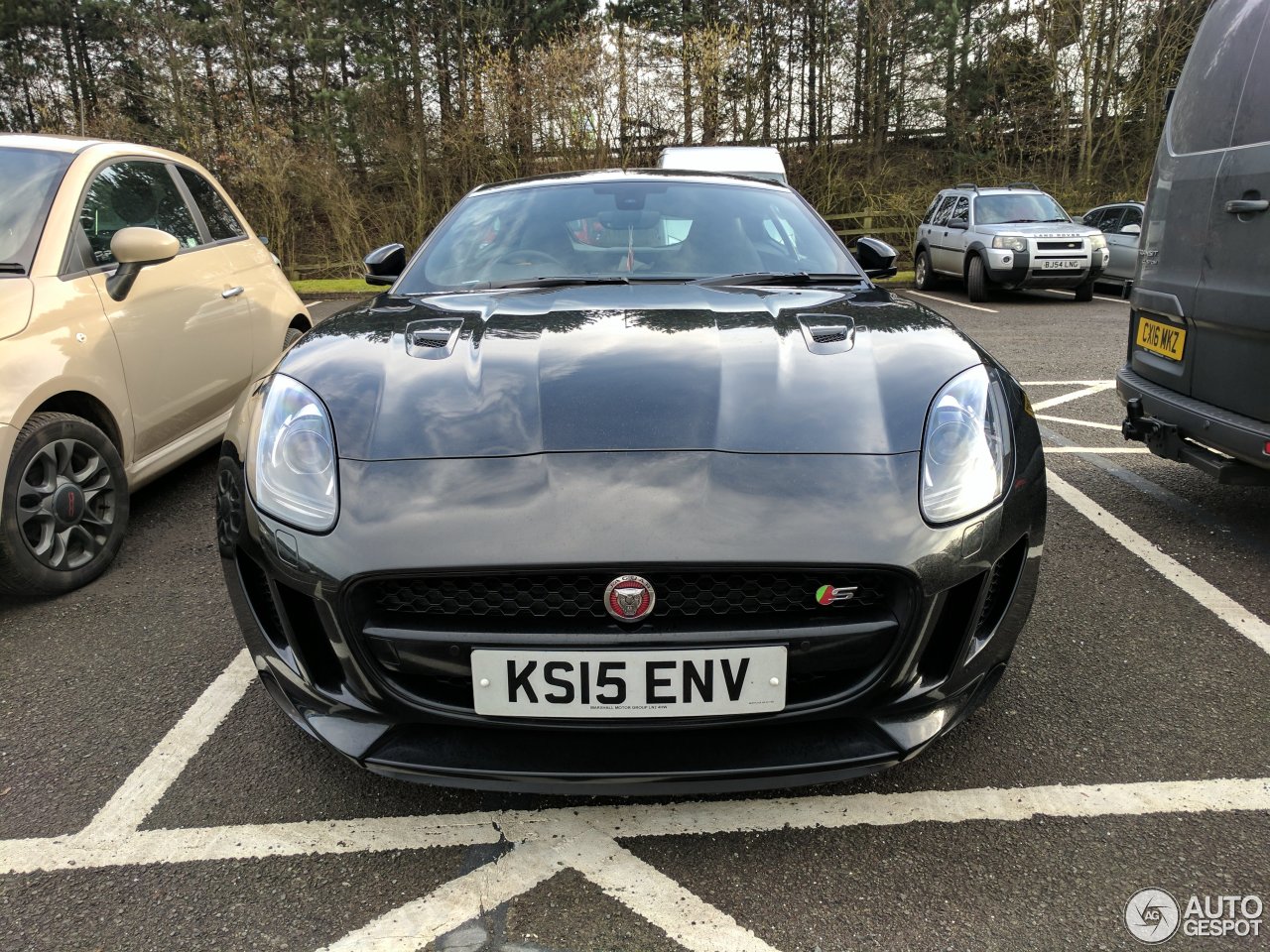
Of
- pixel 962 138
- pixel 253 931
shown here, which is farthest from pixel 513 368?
pixel 962 138

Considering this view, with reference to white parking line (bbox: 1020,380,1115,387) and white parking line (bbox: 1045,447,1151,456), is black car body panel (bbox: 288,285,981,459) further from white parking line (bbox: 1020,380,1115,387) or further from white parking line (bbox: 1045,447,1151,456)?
white parking line (bbox: 1020,380,1115,387)

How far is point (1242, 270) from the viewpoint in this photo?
295cm

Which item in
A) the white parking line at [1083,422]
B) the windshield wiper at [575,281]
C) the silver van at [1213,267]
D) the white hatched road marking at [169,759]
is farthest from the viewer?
the white parking line at [1083,422]

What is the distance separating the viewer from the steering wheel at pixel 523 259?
2826 mm

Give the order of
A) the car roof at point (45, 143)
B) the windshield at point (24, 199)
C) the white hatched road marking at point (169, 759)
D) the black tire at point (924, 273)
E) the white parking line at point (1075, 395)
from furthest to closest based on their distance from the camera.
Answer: the black tire at point (924, 273) → the white parking line at point (1075, 395) → the car roof at point (45, 143) → the windshield at point (24, 199) → the white hatched road marking at point (169, 759)

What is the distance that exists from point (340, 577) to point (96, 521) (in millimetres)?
2103

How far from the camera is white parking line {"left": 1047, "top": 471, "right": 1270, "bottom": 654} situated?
106 inches

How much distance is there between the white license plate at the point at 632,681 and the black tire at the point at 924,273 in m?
13.3

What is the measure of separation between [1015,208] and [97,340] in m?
12.2

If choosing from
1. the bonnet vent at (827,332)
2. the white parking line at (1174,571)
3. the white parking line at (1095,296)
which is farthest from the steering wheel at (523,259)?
the white parking line at (1095,296)

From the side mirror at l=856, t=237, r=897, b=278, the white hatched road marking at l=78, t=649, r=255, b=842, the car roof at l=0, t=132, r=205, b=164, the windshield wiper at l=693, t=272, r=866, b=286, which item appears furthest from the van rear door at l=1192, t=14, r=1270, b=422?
the car roof at l=0, t=132, r=205, b=164

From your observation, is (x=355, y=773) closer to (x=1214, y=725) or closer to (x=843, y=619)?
(x=843, y=619)

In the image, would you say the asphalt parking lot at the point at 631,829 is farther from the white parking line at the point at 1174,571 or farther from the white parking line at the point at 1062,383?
the white parking line at the point at 1062,383

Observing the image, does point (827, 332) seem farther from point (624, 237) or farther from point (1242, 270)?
point (1242, 270)
